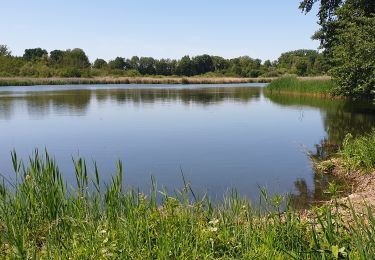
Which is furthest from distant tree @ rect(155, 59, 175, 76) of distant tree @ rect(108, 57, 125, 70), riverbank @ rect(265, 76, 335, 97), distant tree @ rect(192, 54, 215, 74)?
riverbank @ rect(265, 76, 335, 97)

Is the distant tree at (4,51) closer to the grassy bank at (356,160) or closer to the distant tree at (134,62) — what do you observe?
the distant tree at (134,62)

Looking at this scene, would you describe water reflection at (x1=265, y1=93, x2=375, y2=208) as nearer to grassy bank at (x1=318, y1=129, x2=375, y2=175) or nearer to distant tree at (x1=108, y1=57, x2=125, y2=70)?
grassy bank at (x1=318, y1=129, x2=375, y2=175)

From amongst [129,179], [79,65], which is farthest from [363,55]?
[79,65]

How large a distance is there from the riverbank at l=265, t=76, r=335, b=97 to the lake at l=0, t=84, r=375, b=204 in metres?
8.05

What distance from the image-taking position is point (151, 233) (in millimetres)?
4512

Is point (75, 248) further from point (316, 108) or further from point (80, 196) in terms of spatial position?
point (316, 108)

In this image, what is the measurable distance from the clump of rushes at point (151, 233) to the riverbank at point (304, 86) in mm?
27949

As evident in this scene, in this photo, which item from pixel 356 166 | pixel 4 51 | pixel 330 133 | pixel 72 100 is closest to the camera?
pixel 356 166

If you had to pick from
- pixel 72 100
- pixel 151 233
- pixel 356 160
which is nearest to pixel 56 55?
pixel 72 100

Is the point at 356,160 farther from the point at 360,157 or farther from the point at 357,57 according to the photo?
the point at 357,57

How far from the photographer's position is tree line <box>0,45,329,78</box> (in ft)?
326

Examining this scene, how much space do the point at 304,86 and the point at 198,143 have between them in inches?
1038

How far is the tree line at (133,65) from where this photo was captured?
99438mm

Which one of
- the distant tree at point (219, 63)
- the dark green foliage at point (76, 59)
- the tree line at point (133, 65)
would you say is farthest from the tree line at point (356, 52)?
the distant tree at point (219, 63)
